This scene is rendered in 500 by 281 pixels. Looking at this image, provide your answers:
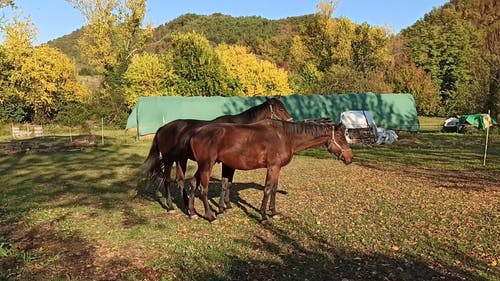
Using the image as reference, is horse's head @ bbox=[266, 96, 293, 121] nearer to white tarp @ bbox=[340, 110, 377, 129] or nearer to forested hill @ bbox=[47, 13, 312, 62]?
white tarp @ bbox=[340, 110, 377, 129]

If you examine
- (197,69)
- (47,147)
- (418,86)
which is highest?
(197,69)

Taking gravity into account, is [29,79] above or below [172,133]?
above

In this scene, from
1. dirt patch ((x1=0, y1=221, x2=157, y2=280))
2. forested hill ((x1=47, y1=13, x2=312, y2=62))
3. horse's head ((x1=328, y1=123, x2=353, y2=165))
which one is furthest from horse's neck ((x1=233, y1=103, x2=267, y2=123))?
forested hill ((x1=47, y1=13, x2=312, y2=62))

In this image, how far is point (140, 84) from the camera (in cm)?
3606

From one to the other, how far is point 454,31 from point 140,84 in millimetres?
39566

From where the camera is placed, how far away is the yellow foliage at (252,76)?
38.5 metres

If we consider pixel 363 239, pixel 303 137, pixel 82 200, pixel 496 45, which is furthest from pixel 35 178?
pixel 496 45

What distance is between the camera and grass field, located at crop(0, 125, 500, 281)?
208 inches

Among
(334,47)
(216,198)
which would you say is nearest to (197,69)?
(334,47)

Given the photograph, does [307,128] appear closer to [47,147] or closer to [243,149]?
[243,149]

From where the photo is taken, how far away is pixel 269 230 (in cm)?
695

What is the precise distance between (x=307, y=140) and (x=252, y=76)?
3202 centimetres

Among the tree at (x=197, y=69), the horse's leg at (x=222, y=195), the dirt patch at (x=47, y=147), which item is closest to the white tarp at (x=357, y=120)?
the dirt patch at (x=47, y=147)

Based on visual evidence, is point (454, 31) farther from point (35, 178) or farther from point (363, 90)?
point (35, 178)
